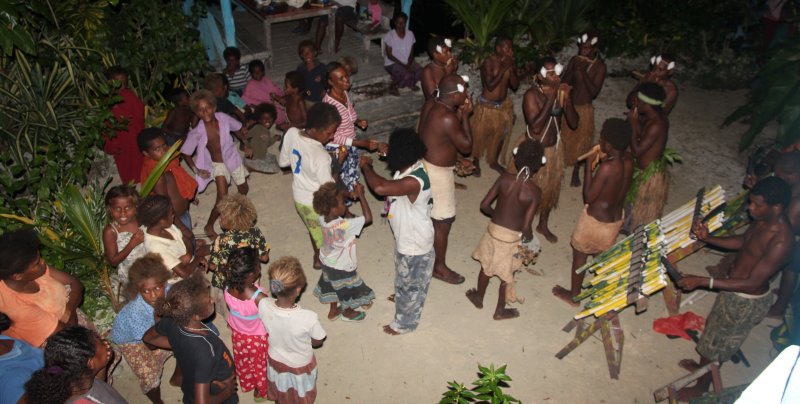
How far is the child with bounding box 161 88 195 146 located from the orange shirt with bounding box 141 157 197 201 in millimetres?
811

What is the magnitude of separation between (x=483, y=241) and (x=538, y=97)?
173 centimetres

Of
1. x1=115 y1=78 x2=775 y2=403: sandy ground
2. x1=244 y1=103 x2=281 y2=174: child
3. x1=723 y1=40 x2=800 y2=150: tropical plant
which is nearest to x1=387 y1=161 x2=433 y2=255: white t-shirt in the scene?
x1=115 y1=78 x2=775 y2=403: sandy ground

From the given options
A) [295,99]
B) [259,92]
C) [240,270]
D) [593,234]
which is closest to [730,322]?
[593,234]

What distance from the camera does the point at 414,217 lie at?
425cm

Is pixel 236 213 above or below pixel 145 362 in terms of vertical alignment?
above

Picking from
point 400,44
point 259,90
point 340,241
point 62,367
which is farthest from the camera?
point 400,44

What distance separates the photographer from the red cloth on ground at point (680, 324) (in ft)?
16.1

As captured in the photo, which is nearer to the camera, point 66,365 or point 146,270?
point 66,365

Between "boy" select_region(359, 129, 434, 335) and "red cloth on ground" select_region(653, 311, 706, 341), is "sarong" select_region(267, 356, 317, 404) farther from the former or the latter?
"red cloth on ground" select_region(653, 311, 706, 341)

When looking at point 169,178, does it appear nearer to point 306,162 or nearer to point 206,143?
point 206,143

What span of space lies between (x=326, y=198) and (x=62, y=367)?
1.93 metres

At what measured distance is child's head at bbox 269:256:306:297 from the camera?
3.39 metres

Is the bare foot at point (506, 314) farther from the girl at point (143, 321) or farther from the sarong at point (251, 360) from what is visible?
the girl at point (143, 321)

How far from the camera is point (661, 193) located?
5.65 m
